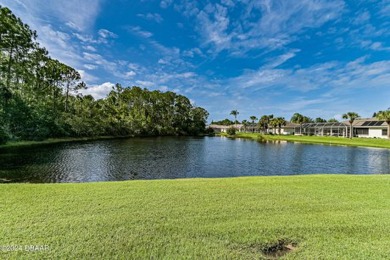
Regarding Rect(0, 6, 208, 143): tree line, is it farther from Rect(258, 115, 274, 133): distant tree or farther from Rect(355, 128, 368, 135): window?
Rect(355, 128, 368, 135): window

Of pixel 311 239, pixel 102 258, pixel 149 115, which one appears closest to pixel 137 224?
pixel 102 258

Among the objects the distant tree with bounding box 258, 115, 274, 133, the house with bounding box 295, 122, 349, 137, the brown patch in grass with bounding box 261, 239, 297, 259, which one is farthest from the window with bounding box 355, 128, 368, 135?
the brown patch in grass with bounding box 261, 239, 297, 259

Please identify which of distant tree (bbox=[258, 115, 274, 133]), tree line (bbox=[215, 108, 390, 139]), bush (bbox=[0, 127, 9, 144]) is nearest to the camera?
bush (bbox=[0, 127, 9, 144])

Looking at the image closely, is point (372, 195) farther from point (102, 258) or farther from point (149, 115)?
point (149, 115)

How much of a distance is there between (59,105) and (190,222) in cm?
5655

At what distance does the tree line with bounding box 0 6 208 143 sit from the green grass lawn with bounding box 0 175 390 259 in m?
24.7

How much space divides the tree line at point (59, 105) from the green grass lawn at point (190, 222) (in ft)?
81.1

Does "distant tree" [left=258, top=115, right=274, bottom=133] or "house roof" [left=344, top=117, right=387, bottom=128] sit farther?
"distant tree" [left=258, top=115, right=274, bottom=133]

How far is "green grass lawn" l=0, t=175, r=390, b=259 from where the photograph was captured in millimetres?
3596

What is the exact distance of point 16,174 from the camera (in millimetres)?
12594

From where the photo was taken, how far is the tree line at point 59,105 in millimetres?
28281

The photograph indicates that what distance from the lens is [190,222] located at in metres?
4.52

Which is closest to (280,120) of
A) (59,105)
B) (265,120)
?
(265,120)

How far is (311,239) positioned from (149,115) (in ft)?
249
